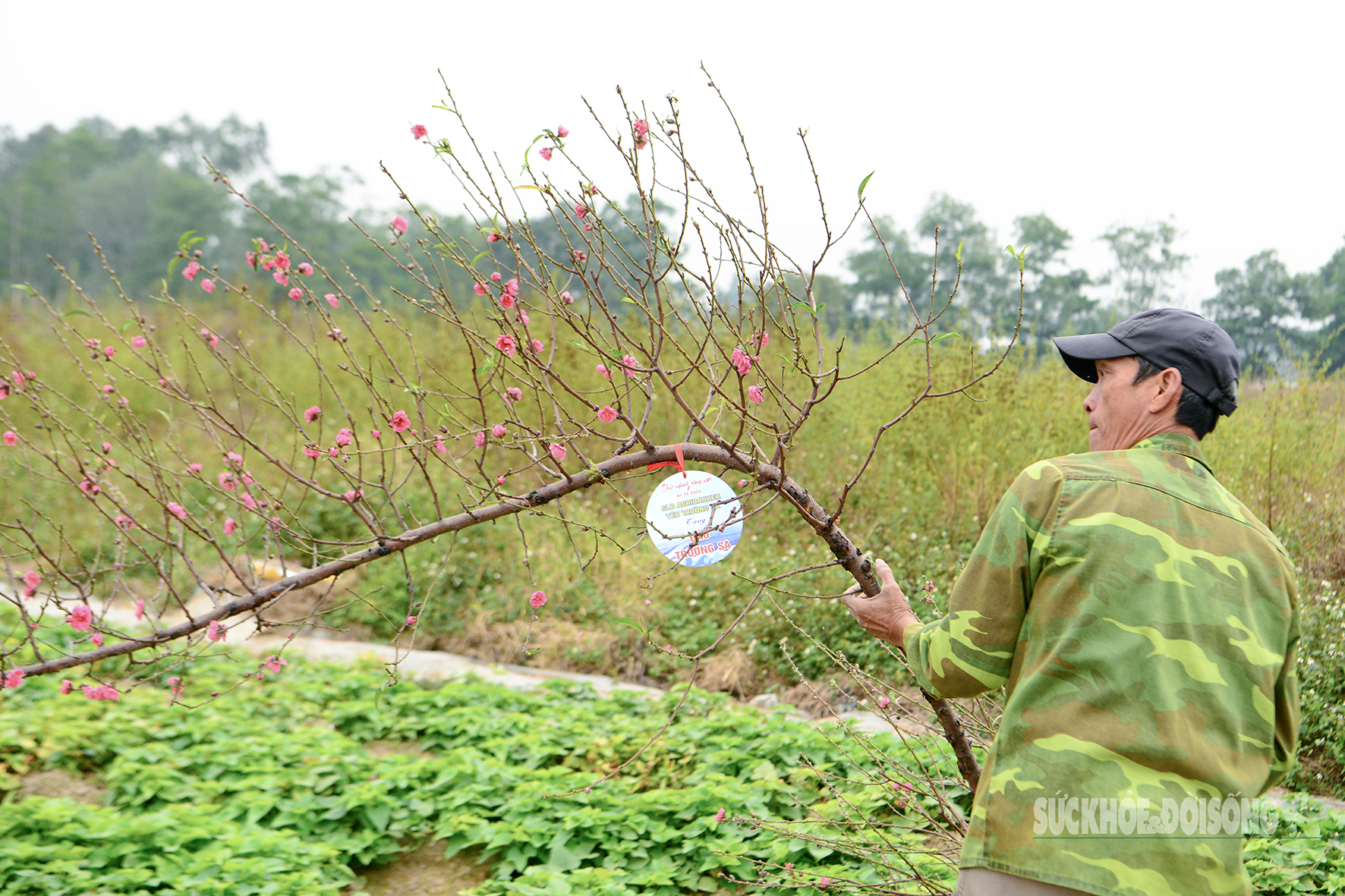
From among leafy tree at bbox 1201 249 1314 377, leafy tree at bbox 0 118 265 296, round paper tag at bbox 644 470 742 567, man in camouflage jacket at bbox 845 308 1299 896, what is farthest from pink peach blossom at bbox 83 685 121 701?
leafy tree at bbox 0 118 265 296

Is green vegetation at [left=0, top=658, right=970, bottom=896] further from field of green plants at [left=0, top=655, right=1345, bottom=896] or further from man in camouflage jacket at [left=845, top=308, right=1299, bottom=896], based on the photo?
man in camouflage jacket at [left=845, top=308, right=1299, bottom=896]

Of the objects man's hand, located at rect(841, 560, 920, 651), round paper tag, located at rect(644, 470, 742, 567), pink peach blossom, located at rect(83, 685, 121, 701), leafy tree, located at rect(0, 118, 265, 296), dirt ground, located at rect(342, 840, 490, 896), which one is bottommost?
dirt ground, located at rect(342, 840, 490, 896)

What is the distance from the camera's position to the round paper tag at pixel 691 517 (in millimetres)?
1825

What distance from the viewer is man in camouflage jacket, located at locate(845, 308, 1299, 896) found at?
3.90ft

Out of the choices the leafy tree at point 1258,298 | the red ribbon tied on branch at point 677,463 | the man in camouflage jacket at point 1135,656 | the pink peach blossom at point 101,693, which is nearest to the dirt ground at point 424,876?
the pink peach blossom at point 101,693

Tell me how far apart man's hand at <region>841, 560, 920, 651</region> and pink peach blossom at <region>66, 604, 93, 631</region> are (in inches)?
68.0

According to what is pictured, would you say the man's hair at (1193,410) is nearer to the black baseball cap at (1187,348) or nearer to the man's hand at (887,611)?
the black baseball cap at (1187,348)

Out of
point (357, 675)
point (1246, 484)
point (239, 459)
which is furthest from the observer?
point (1246, 484)

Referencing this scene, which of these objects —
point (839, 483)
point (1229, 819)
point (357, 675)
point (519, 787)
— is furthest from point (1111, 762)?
point (839, 483)

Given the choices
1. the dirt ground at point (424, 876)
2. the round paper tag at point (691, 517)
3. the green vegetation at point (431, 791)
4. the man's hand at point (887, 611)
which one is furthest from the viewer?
the dirt ground at point (424, 876)

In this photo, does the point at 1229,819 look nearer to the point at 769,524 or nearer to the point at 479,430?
the point at 479,430

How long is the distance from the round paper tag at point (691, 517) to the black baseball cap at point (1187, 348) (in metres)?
0.79

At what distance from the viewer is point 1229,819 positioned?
1210mm

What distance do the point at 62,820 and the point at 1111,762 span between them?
3527 mm
